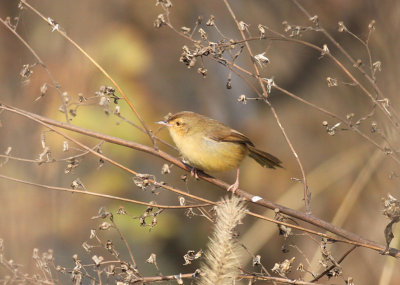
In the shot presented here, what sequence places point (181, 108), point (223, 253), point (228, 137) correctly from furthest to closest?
point (181, 108) < point (228, 137) < point (223, 253)

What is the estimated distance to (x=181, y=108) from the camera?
759cm

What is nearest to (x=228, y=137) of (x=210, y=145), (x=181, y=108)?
(x=210, y=145)

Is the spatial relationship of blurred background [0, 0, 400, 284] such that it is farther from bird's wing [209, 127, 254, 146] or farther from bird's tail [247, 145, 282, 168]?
bird's wing [209, 127, 254, 146]

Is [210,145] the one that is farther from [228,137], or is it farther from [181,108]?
[181,108]

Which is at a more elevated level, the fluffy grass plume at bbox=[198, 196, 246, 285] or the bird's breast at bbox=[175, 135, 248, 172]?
the bird's breast at bbox=[175, 135, 248, 172]

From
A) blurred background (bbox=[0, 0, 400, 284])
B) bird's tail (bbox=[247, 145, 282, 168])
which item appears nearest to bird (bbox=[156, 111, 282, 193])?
bird's tail (bbox=[247, 145, 282, 168])

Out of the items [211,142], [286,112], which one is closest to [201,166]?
[211,142]

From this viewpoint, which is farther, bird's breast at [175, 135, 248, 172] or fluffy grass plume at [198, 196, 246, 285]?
bird's breast at [175, 135, 248, 172]

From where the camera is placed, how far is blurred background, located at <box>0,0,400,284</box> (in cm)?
521

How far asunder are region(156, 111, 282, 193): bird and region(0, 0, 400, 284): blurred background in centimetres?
101

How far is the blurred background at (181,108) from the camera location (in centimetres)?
521

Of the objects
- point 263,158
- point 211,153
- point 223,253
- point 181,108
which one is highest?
point 181,108

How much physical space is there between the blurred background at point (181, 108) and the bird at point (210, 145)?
1010mm

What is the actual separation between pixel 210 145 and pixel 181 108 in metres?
3.84
